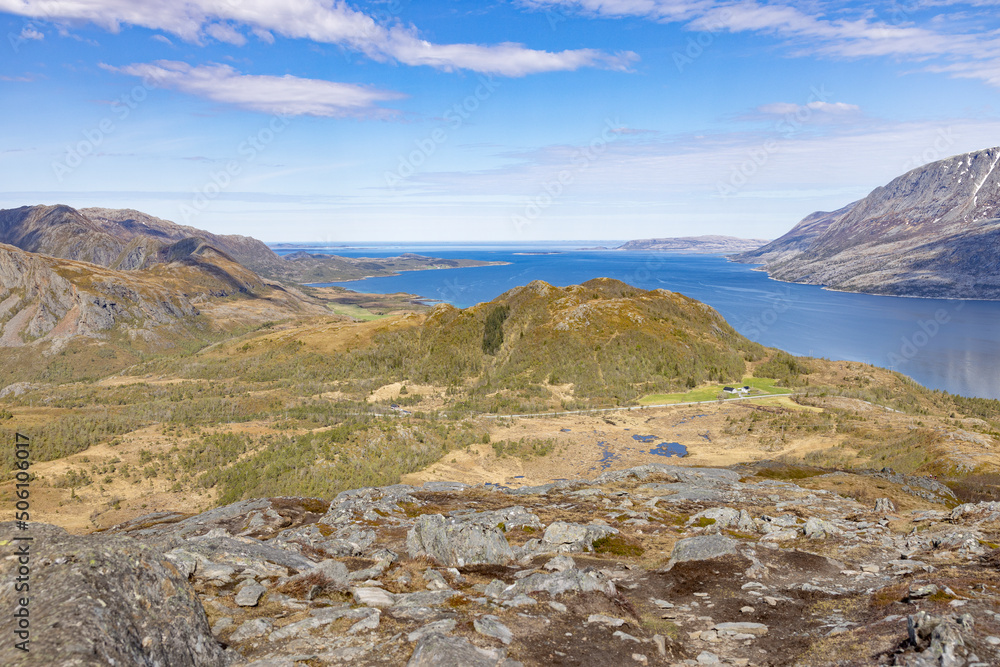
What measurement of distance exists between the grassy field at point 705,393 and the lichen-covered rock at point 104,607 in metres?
62.4

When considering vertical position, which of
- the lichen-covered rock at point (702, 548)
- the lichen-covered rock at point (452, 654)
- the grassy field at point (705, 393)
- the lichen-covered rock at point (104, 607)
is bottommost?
the grassy field at point (705, 393)

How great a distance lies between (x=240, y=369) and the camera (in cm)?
8938

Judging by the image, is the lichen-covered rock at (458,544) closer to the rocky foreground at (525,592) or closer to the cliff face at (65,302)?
the rocky foreground at (525,592)

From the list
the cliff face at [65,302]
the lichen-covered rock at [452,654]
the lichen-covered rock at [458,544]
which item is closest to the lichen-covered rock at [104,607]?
the lichen-covered rock at [452,654]

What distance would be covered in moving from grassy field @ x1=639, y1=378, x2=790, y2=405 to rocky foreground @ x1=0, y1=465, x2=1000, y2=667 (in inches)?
1630

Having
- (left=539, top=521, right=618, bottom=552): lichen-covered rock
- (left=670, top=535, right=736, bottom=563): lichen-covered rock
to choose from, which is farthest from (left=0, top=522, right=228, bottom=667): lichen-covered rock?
(left=670, top=535, right=736, bottom=563): lichen-covered rock

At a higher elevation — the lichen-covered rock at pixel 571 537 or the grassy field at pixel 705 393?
the lichen-covered rock at pixel 571 537

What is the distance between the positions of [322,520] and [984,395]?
125 meters

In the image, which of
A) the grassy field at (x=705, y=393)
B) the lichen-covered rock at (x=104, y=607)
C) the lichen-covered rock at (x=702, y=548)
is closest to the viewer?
the lichen-covered rock at (x=104, y=607)

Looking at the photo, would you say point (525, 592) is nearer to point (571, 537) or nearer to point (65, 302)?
point (571, 537)

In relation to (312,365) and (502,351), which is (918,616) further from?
(312,365)

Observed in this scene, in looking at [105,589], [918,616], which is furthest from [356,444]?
[918,616]

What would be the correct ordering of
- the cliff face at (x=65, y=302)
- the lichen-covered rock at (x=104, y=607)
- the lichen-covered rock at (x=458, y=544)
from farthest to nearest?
1. the cliff face at (x=65, y=302)
2. the lichen-covered rock at (x=458, y=544)
3. the lichen-covered rock at (x=104, y=607)

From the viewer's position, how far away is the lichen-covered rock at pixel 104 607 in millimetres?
7402
